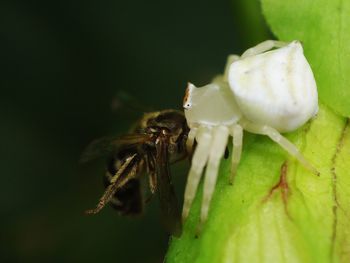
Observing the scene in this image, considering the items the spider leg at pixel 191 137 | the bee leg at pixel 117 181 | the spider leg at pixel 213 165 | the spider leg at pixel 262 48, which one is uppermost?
Answer: the spider leg at pixel 262 48

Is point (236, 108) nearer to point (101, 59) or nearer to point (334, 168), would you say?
point (334, 168)

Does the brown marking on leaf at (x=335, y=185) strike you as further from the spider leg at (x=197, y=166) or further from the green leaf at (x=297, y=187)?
A: the spider leg at (x=197, y=166)

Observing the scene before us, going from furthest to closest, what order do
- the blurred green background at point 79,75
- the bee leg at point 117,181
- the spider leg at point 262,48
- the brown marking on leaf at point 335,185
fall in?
the blurred green background at point 79,75, the bee leg at point 117,181, the spider leg at point 262,48, the brown marking on leaf at point 335,185

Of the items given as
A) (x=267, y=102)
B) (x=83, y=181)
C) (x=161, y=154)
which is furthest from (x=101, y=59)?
(x=267, y=102)

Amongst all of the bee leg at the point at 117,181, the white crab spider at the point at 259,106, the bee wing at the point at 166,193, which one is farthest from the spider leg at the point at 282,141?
the bee leg at the point at 117,181

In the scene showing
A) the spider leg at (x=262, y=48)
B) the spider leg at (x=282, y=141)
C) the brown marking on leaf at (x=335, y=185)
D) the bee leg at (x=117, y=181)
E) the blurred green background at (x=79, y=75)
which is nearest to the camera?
the brown marking on leaf at (x=335, y=185)

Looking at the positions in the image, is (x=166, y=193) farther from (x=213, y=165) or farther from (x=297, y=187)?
(x=297, y=187)

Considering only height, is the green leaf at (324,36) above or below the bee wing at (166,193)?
above

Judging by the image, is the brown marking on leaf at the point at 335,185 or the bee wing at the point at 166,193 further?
the bee wing at the point at 166,193

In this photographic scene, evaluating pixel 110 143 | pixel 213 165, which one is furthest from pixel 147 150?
pixel 213 165

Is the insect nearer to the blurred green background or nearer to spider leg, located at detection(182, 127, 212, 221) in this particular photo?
spider leg, located at detection(182, 127, 212, 221)
